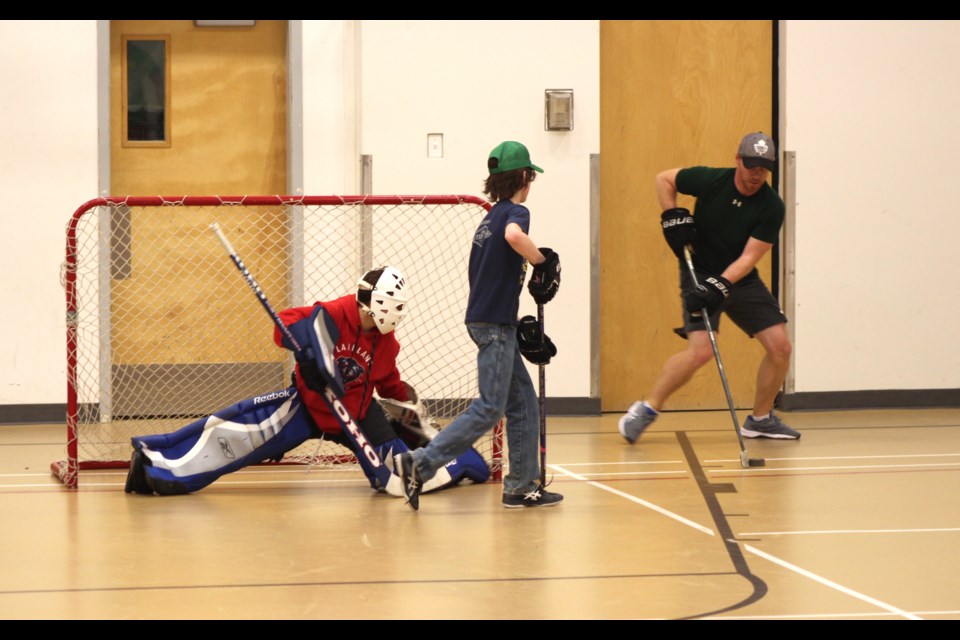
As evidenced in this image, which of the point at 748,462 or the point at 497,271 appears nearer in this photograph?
the point at 497,271

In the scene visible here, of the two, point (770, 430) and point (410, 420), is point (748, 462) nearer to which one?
point (770, 430)

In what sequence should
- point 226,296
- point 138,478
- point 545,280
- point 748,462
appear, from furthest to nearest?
point 226,296, point 748,462, point 138,478, point 545,280

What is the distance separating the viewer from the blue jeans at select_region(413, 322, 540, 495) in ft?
18.4

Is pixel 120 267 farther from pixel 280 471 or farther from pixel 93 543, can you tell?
pixel 93 543

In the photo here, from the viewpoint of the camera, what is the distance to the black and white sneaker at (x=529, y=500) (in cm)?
591

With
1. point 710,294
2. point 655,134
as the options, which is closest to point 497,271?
point 710,294

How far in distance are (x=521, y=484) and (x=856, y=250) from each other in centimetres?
412

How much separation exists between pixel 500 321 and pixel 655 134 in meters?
3.70

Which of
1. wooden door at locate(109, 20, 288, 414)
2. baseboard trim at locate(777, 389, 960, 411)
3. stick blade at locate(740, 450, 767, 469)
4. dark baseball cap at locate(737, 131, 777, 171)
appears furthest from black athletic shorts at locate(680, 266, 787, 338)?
wooden door at locate(109, 20, 288, 414)

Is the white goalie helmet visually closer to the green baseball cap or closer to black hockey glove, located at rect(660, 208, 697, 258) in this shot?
the green baseball cap

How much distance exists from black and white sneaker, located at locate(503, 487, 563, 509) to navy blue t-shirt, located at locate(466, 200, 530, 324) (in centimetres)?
79

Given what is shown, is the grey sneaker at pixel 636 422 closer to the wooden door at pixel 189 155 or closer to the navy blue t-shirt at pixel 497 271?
the navy blue t-shirt at pixel 497 271

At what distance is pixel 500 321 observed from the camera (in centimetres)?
568
